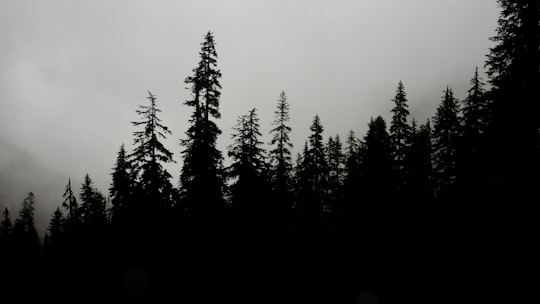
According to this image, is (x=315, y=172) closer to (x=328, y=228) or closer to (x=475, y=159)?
(x=328, y=228)

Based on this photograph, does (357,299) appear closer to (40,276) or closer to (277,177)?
(277,177)

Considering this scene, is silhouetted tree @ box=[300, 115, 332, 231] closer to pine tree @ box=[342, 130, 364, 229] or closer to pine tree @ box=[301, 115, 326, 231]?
pine tree @ box=[301, 115, 326, 231]

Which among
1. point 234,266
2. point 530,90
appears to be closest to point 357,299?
point 234,266

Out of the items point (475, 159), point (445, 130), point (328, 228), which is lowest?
point (328, 228)

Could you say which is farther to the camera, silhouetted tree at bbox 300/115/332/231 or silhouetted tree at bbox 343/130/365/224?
silhouetted tree at bbox 300/115/332/231

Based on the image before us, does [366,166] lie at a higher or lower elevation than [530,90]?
lower

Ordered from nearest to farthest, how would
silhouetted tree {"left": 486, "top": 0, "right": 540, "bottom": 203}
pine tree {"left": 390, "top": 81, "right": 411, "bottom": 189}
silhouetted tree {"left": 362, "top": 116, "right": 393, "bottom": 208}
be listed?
silhouetted tree {"left": 486, "top": 0, "right": 540, "bottom": 203} < silhouetted tree {"left": 362, "top": 116, "right": 393, "bottom": 208} < pine tree {"left": 390, "top": 81, "right": 411, "bottom": 189}

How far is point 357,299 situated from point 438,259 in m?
4.97

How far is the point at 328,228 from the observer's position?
29953mm

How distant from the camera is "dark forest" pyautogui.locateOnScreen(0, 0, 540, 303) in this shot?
13562 millimetres

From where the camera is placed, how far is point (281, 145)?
35625 mm

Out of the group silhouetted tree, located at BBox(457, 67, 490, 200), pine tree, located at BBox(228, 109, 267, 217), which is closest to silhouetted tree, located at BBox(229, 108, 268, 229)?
pine tree, located at BBox(228, 109, 267, 217)

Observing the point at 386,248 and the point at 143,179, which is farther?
the point at 143,179

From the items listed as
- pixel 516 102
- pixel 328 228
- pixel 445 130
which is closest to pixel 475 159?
pixel 516 102
